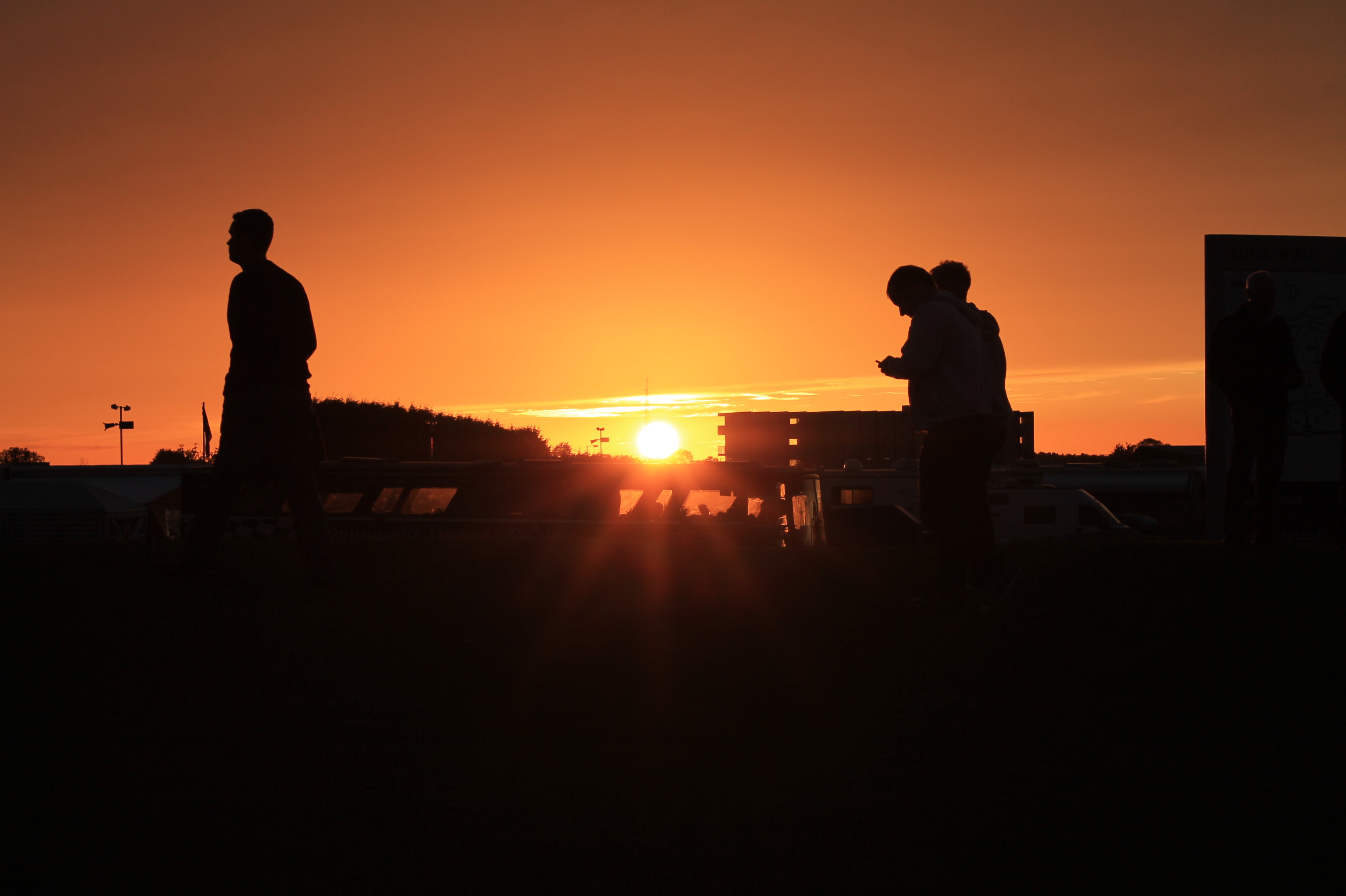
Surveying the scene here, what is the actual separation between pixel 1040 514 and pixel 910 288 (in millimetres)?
21543

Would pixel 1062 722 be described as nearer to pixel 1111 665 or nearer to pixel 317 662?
pixel 1111 665

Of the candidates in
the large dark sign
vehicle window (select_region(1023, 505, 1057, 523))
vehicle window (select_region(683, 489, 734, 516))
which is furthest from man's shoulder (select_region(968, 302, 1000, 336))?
vehicle window (select_region(1023, 505, 1057, 523))

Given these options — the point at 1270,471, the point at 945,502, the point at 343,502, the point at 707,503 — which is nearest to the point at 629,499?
the point at 707,503

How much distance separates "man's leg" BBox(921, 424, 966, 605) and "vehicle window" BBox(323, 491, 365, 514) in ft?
52.6

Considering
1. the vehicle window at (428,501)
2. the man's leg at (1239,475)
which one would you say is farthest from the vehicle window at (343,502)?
the man's leg at (1239,475)

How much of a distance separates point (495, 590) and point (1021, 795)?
3.55 metres

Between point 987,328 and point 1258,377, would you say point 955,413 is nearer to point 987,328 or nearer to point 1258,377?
point 987,328

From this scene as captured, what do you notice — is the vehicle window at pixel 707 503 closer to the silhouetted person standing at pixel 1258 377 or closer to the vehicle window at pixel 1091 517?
the silhouetted person standing at pixel 1258 377

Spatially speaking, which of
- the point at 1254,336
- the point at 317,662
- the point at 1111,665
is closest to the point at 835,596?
the point at 1111,665

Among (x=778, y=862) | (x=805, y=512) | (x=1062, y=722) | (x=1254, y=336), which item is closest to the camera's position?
(x=778, y=862)

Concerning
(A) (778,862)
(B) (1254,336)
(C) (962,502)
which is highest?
(B) (1254,336)

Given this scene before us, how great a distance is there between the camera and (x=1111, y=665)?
4570 millimetres

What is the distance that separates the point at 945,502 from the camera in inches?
210

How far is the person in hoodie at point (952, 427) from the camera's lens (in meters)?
5.23
